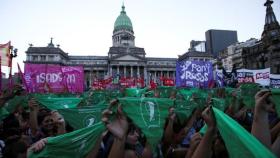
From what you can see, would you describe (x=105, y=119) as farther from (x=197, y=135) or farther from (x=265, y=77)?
(x=265, y=77)

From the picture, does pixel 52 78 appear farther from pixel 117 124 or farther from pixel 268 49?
pixel 268 49

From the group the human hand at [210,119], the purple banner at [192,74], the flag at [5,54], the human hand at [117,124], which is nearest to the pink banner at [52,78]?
the flag at [5,54]

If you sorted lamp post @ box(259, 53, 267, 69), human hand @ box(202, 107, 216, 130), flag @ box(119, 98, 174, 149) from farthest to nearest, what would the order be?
lamp post @ box(259, 53, 267, 69)
flag @ box(119, 98, 174, 149)
human hand @ box(202, 107, 216, 130)

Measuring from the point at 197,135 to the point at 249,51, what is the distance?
33.5 meters

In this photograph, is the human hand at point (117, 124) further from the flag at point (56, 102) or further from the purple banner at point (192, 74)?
the purple banner at point (192, 74)

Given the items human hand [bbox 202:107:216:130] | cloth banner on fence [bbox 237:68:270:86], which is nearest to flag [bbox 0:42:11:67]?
human hand [bbox 202:107:216:130]

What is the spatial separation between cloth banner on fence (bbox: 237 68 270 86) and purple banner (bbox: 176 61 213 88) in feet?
7.48

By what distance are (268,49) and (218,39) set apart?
7734 centimetres

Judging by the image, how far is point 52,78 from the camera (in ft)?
41.2

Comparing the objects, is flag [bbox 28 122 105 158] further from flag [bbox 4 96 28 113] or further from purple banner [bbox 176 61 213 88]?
purple banner [bbox 176 61 213 88]

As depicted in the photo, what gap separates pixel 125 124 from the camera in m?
2.74

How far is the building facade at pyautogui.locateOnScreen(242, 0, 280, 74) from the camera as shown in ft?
88.8

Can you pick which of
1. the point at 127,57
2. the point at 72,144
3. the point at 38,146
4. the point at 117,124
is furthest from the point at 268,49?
the point at 127,57

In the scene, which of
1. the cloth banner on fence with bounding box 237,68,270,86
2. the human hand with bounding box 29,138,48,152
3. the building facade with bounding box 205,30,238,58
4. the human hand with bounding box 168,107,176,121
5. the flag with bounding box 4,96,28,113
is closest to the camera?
the human hand with bounding box 29,138,48,152
